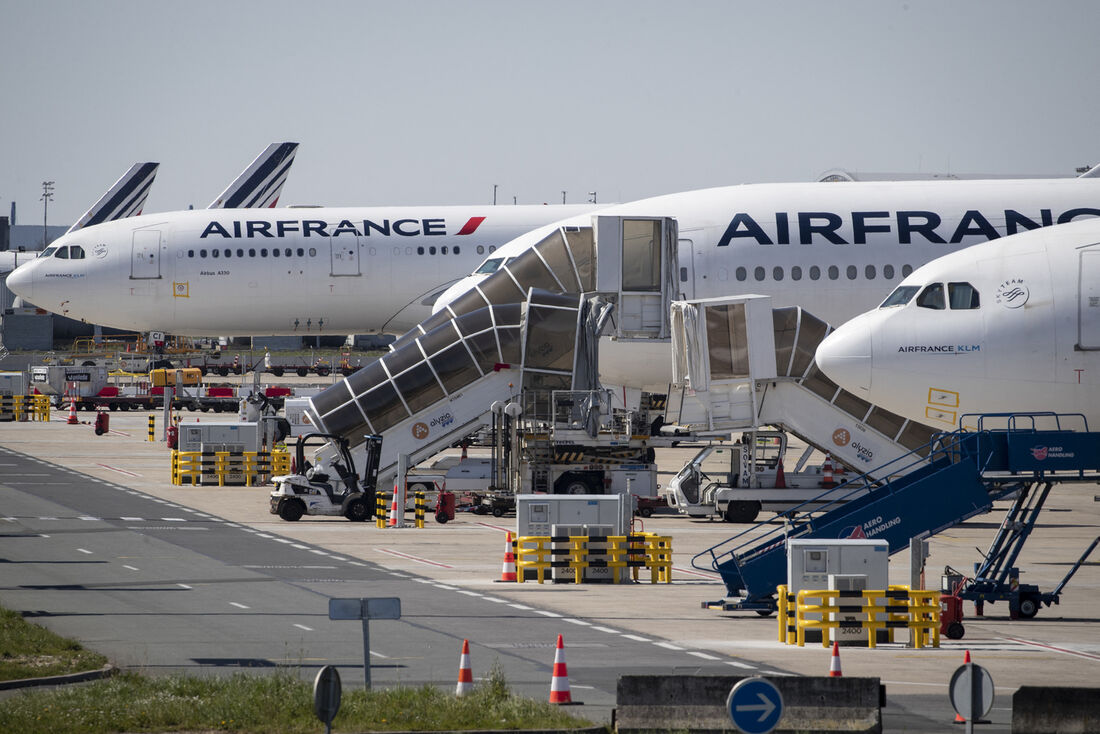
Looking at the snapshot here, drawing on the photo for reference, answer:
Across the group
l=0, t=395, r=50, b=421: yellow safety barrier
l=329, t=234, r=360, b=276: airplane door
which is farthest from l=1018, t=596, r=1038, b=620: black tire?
l=0, t=395, r=50, b=421: yellow safety barrier

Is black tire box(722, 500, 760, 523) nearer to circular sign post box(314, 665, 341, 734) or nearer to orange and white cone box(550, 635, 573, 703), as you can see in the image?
orange and white cone box(550, 635, 573, 703)

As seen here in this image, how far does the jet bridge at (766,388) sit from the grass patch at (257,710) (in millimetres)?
19622

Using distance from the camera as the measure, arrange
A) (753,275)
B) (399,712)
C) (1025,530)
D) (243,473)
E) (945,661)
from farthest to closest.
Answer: (243,473), (753,275), (1025,530), (945,661), (399,712)

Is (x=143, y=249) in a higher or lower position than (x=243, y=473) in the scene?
higher

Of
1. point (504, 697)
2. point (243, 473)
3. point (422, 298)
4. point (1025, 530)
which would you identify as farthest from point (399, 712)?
point (422, 298)

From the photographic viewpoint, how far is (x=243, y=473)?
1811 inches

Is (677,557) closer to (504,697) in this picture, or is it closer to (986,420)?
(986,420)

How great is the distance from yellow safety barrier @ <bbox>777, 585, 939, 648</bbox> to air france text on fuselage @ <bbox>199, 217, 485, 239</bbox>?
138ft

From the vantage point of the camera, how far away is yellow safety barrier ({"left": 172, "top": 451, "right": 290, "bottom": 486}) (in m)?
45.4

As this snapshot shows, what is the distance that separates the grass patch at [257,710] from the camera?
15.3 m

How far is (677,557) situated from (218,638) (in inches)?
465

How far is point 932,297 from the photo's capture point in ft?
89.6

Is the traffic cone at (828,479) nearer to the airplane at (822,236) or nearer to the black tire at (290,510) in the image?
the airplane at (822,236)

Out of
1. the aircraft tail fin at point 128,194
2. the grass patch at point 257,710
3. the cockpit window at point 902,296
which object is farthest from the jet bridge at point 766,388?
the aircraft tail fin at point 128,194
